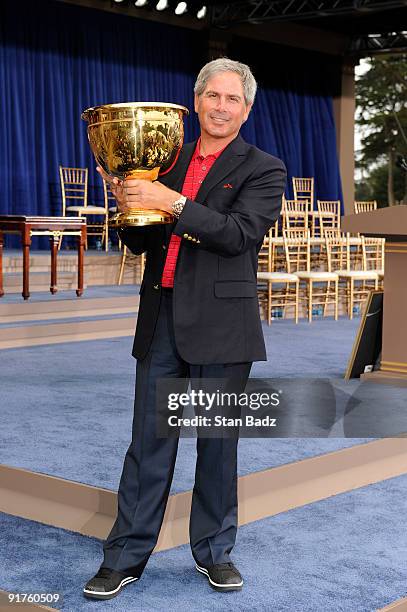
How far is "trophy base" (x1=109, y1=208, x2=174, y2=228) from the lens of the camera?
222cm

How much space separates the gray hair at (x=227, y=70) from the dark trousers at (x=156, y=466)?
1.72ft

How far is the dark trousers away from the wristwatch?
0.29 metres

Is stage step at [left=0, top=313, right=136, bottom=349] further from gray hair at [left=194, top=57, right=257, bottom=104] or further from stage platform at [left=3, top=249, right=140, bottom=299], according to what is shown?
gray hair at [left=194, top=57, right=257, bottom=104]

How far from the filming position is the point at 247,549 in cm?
301

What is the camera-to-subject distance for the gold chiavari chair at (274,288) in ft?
28.0

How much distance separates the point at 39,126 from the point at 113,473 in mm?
8416

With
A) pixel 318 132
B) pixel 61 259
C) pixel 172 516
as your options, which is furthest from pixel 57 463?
pixel 318 132

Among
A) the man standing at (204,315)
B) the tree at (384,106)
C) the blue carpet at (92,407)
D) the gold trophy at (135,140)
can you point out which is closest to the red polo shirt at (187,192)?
the man standing at (204,315)

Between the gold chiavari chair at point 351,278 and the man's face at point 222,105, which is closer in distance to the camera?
the man's face at point 222,105

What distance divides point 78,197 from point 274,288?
2.58 m

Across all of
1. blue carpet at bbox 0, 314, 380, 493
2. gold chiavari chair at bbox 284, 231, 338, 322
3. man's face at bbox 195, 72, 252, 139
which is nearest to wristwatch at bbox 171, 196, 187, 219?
man's face at bbox 195, 72, 252, 139

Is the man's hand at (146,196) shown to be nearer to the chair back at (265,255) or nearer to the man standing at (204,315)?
the man standing at (204,315)

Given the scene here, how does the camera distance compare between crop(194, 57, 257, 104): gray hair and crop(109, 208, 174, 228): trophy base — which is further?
crop(194, 57, 257, 104): gray hair

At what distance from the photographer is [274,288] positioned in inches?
372
